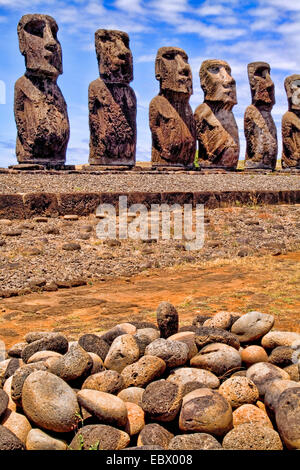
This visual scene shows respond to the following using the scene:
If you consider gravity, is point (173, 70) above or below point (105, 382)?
above

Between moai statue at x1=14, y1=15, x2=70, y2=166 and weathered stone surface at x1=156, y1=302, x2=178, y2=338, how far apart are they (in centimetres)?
889

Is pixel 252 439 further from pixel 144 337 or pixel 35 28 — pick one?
pixel 35 28

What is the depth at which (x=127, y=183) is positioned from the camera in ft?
35.6

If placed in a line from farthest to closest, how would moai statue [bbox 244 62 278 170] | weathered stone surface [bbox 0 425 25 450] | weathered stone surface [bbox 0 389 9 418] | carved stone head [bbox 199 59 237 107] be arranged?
moai statue [bbox 244 62 278 170], carved stone head [bbox 199 59 237 107], weathered stone surface [bbox 0 389 9 418], weathered stone surface [bbox 0 425 25 450]

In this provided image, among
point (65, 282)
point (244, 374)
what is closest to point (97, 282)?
point (65, 282)

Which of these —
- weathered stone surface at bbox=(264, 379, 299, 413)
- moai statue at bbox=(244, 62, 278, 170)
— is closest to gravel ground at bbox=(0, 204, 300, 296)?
weathered stone surface at bbox=(264, 379, 299, 413)

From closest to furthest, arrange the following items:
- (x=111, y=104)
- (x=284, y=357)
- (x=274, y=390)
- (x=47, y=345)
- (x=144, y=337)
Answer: (x=274, y=390) < (x=284, y=357) < (x=47, y=345) < (x=144, y=337) < (x=111, y=104)

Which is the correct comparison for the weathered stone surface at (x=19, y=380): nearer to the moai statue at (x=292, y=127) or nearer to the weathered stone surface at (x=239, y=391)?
the weathered stone surface at (x=239, y=391)

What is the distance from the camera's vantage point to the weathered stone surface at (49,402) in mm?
2457

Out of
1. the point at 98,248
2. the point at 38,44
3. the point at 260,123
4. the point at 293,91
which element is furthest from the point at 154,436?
the point at 293,91

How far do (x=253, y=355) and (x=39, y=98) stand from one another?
9.88 meters

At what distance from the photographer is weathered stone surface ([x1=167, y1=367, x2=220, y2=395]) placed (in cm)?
282

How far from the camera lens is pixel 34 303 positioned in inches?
219

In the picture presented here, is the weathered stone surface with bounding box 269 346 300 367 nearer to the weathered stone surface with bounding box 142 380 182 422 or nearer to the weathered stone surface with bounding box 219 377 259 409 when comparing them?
the weathered stone surface with bounding box 219 377 259 409
